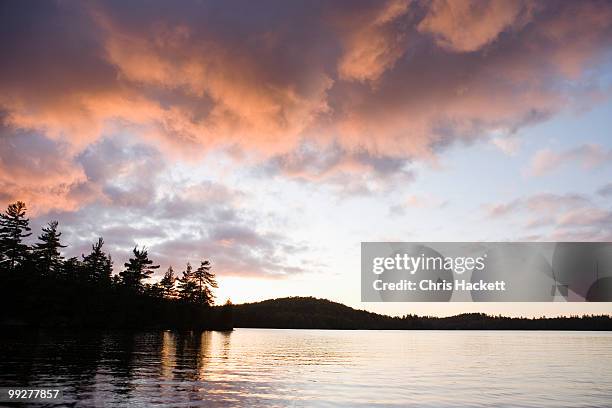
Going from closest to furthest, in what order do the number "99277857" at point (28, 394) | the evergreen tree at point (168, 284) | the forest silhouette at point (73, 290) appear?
the number "99277857" at point (28, 394) → the forest silhouette at point (73, 290) → the evergreen tree at point (168, 284)

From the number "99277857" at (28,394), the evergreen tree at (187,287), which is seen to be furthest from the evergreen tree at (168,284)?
the number "99277857" at (28,394)

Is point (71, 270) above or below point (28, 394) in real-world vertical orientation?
above

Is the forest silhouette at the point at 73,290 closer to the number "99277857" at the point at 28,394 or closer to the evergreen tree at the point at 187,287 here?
the evergreen tree at the point at 187,287

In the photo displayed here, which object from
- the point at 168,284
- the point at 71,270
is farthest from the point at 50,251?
the point at 168,284

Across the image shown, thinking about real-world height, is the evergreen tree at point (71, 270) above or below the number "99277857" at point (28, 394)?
above

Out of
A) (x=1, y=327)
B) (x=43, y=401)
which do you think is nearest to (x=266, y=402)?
(x=43, y=401)

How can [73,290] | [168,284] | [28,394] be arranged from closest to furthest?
1. [28,394]
2. [73,290]
3. [168,284]

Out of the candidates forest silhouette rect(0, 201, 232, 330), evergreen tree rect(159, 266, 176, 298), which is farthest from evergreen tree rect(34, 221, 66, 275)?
evergreen tree rect(159, 266, 176, 298)

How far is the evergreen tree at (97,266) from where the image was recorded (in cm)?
11635

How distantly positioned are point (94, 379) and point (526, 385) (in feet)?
103

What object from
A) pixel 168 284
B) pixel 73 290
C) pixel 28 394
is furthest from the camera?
pixel 168 284

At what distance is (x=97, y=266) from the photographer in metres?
120

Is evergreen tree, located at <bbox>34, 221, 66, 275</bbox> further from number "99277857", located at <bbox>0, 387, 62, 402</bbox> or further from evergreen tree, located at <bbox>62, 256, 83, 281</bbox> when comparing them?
number "99277857", located at <bbox>0, 387, 62, 402</bbox>

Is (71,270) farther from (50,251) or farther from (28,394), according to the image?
(28,394)
